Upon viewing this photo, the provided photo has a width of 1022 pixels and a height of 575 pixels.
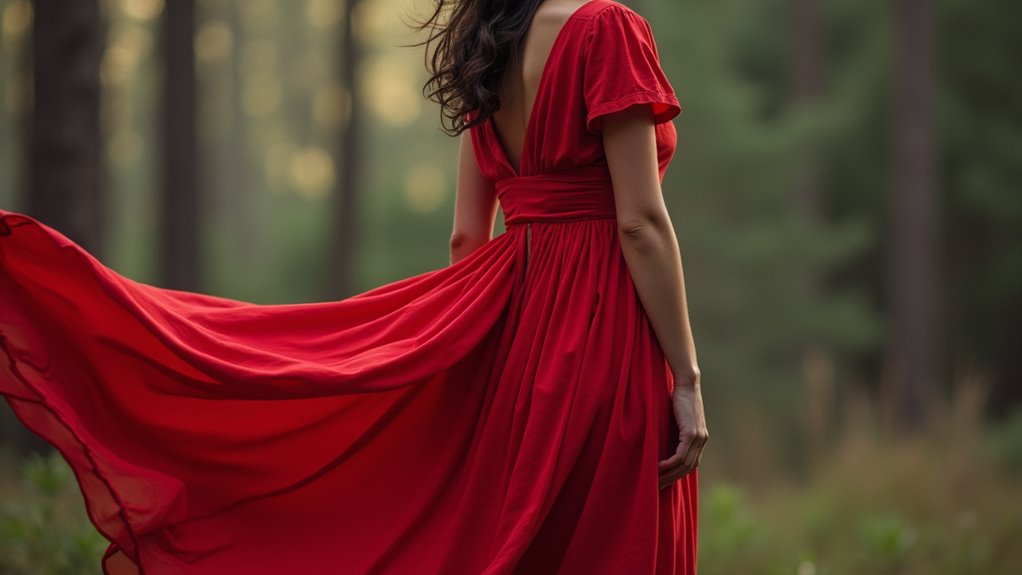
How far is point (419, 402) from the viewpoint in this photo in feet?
9.01

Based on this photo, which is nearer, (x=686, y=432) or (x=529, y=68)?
(x=686, y=432)

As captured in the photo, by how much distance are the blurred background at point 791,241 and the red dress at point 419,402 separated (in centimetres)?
80

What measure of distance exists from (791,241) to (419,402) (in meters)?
11.3

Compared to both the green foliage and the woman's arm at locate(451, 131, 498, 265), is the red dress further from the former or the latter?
the green foliage

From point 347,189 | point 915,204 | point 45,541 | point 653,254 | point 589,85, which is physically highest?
point 589,85

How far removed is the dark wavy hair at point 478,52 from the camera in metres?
2.67

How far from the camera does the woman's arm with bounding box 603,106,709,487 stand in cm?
251

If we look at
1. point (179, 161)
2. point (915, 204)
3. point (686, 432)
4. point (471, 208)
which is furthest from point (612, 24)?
point (915, 204)

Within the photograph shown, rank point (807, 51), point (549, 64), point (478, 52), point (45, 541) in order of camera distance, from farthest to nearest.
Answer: point (807, 51) → point (45, 541) → point (478, 52) → point (549, 64)

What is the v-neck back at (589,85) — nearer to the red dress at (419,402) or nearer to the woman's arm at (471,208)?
the red dress at (419,402)

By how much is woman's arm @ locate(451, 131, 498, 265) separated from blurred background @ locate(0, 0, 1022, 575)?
48 cm

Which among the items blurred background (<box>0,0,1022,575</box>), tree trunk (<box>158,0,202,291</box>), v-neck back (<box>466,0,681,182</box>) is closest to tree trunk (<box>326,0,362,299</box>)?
blurred background (<box>0,0,1022,575</box>)

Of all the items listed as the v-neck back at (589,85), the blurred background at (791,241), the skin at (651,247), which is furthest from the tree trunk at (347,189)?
the skin at (651,247)

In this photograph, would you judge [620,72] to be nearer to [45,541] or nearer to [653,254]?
[653,254]
